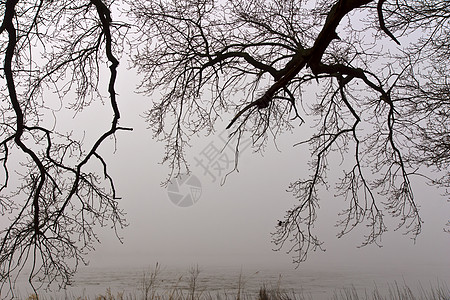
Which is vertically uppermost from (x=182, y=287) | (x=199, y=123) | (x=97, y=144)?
(x=199, y=123)

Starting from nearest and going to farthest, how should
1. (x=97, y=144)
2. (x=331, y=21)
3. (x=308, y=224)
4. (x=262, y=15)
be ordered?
(x=331, y=21), (x=97, y=144), (x=308, y=224), (x=262, y=15)

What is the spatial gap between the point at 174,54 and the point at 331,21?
3270mm

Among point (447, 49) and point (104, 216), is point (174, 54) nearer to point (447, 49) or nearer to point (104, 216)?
point (104, 216)

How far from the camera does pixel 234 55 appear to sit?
6.96 m

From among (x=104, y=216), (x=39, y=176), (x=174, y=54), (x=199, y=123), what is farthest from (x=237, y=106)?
(x=39, y=176)

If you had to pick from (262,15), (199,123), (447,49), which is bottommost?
(199,123)

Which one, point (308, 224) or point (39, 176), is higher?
point (39, 176)

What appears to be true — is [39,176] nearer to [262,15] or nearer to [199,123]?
[199,123]

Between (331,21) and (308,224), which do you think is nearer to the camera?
(331,21)

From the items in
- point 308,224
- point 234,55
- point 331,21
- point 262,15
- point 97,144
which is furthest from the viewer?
point 262,15

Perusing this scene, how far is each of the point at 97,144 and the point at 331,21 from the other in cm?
402

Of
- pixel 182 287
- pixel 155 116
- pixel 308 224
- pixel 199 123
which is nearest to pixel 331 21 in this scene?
pixel 199 123

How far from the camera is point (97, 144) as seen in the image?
619 centimetres

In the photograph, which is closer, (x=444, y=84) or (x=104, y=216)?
(x=104, y=216)
